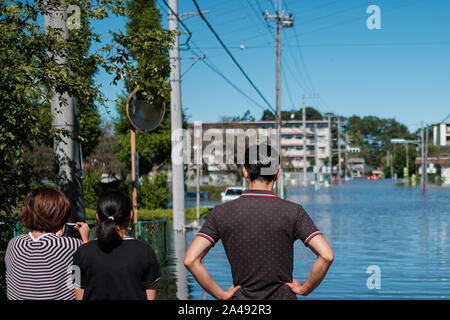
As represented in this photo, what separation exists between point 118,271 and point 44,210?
0.68 meters

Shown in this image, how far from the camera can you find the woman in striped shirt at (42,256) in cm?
415

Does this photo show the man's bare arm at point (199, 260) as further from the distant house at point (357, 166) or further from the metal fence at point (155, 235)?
the distant house at point (357, 166)

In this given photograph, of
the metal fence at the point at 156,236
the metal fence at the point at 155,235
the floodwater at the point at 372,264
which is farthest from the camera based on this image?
the metal fence at the point at 156,236

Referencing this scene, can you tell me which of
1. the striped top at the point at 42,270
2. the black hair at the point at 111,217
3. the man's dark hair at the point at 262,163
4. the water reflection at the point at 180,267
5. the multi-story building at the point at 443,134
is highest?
the multi-story building at the point at 443,134

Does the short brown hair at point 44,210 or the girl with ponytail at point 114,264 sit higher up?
the short brown hair at point 44,210

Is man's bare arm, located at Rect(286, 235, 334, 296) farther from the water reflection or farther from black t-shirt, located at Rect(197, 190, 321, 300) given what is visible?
the water reflection

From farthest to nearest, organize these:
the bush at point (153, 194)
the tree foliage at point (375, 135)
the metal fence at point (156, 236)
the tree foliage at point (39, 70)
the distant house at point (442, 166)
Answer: the tree foliage at point (375, 135), the distant house at point (442, 166), the bush at point (153, 194), the metal fence at point (156, 236), the tree foliage at point (39, 70)

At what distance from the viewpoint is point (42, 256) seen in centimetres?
416

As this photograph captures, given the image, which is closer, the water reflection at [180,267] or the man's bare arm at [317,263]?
the man's bare arm at [317,263]

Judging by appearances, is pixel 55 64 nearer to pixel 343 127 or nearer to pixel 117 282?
pixel 117 282

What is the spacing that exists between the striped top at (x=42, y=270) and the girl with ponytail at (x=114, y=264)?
0.55 feet

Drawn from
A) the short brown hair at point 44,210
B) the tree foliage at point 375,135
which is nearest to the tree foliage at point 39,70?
the short brown hair at point 44,210

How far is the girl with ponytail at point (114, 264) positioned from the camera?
3912mm
